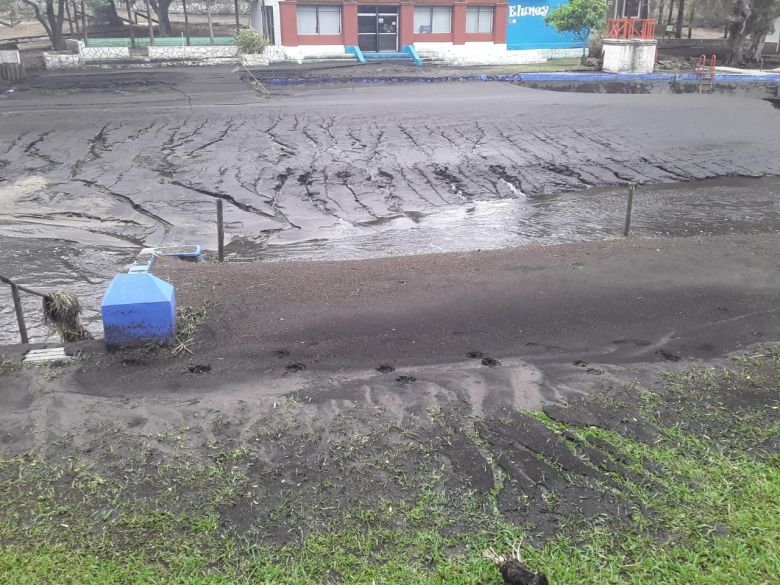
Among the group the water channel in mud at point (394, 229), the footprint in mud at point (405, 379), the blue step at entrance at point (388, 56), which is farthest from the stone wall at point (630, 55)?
the footprint in mud at point (405, 379)

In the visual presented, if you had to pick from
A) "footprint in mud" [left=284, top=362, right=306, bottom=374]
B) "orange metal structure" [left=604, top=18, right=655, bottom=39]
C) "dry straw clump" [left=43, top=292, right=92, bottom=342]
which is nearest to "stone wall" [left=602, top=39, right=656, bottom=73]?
"orange metal structure" [left=604, top=18, right=655, bottom=39]

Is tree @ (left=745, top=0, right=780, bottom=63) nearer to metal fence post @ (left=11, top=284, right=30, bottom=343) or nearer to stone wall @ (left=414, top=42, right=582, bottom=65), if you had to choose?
stone wall @ (left=414, top=42, right=582, bottom=65)

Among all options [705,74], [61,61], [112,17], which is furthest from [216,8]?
[705,74]

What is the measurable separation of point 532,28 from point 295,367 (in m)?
42.0

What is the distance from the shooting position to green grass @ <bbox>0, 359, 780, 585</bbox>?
4.04 m

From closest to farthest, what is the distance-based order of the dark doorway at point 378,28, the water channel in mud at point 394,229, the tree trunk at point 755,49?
the water channel in mud at point 394,229, the tree trunk at point 755,49, the dark doorway at point 378,28

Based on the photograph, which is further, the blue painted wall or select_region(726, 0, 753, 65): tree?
the blue painted wall

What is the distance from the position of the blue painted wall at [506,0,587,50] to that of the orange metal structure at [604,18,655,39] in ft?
28.4

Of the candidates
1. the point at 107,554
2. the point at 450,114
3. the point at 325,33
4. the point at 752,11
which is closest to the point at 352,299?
the point at 107,554

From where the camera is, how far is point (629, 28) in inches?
1350

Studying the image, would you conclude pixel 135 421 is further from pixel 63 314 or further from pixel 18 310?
pixel 18 310

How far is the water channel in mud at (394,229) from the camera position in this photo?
462 inches

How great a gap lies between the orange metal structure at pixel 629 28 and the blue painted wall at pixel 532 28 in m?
8.65

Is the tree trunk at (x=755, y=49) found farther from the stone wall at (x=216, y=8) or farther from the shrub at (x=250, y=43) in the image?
the stone wall at (x=216, y=8)
